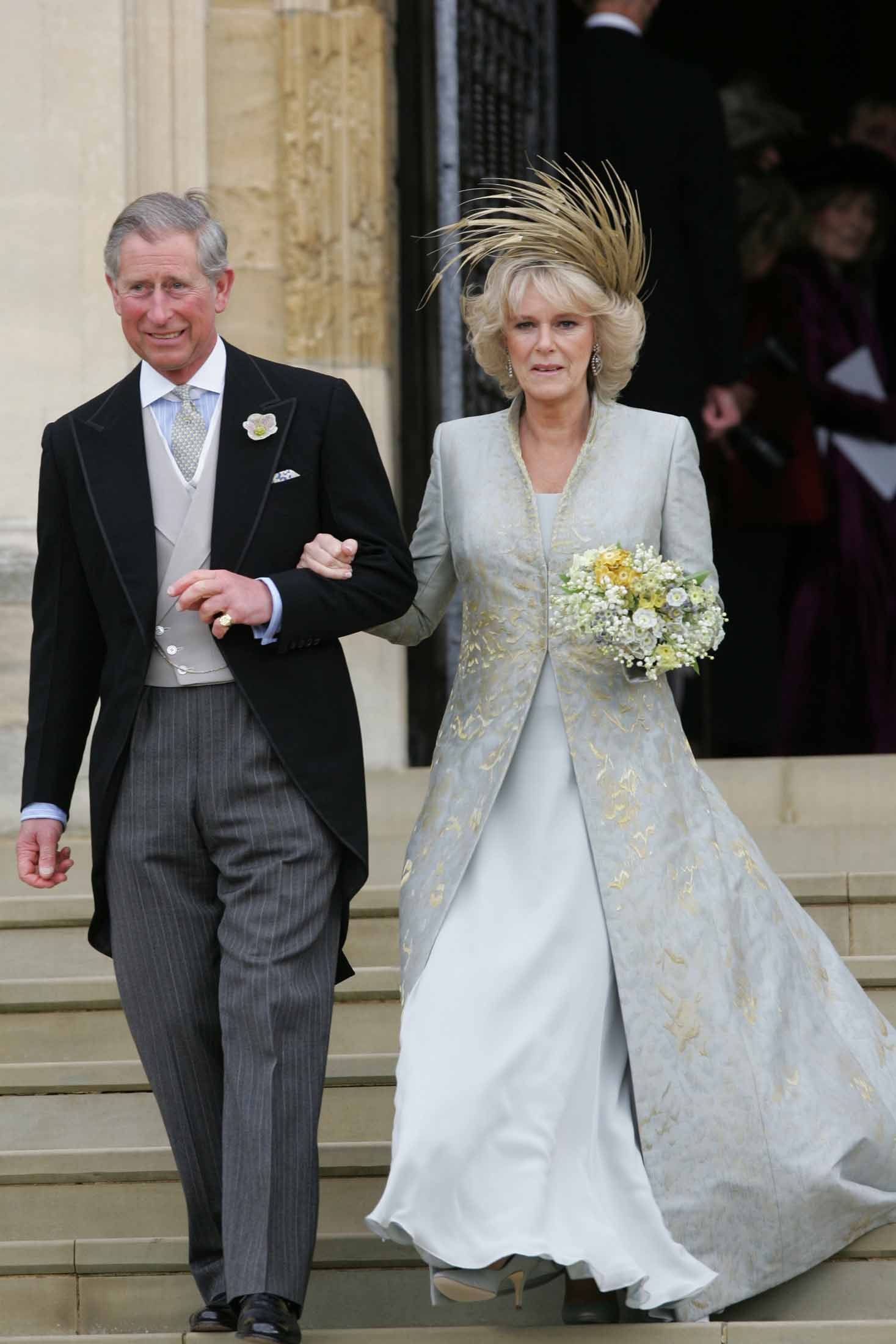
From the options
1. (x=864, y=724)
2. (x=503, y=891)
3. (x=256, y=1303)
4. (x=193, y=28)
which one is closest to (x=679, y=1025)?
(x=503, y=891)

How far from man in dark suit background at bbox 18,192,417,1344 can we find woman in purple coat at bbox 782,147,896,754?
550 centimetres

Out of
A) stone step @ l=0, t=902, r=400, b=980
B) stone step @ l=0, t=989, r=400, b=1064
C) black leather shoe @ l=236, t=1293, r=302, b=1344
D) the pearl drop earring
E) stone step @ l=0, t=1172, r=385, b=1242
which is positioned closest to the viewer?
black leather shoe @ l=236, t=1293, r=302, b=1344

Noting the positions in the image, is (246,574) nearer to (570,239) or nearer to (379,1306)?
(570,239)

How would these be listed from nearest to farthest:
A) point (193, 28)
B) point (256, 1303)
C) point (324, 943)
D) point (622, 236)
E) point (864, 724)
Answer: point (256, 1303)
point (324, 943)
point (622, 236)
point (193, 28)
point (864, 724)

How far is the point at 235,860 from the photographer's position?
348cm

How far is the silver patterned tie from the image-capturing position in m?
3.57

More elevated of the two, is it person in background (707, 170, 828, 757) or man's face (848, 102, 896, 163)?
man's face (848, 102, 896, 163)

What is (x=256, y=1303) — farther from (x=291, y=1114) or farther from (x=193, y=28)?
(x=193, y=28)

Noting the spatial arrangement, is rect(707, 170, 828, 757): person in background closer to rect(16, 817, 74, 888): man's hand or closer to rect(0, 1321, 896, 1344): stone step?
rect(16, 817, 74, 888): man's hand

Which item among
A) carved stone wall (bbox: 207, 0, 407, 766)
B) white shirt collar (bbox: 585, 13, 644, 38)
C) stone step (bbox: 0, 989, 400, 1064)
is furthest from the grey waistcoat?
white shirt collar (bbox: 585, 13, 644, 38)

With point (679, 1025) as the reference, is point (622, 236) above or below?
above

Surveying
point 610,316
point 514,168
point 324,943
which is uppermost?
point 514,168

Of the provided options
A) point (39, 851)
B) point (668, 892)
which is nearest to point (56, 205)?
point (39, 851)

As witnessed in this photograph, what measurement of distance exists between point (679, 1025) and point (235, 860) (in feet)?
2.65
